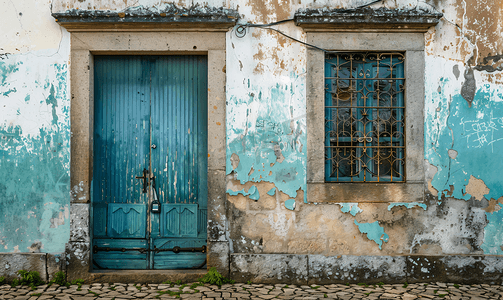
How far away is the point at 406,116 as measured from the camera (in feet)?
12.9

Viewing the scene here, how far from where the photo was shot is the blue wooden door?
13.3ft

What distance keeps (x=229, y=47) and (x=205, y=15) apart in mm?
442

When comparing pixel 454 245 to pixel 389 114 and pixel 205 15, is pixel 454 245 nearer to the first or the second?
pixel 389 114

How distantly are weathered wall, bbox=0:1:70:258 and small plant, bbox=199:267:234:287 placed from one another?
1705mm

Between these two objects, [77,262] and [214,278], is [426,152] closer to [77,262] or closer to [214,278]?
→ [214,278]

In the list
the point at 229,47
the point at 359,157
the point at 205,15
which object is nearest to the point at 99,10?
the point at 205,15

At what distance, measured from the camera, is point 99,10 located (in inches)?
151

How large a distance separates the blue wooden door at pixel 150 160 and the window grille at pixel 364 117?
5.19 feet

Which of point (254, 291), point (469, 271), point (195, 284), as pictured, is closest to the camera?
point (254, 291)

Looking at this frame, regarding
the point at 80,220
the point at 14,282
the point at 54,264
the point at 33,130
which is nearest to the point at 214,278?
the point at 80,220

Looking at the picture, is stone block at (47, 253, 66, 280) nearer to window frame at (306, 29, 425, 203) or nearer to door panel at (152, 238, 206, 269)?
door panel at (152, 238, 206, 269)

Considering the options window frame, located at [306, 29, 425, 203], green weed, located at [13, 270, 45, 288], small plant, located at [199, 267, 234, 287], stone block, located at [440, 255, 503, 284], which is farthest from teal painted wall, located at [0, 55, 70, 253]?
stone block, located at [440, 255, 503, 284]

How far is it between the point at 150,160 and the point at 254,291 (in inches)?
77.1

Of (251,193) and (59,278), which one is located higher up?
(251,193)
